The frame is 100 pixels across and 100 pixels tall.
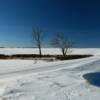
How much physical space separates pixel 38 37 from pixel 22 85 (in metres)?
43.6

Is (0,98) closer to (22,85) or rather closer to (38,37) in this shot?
(22,85)

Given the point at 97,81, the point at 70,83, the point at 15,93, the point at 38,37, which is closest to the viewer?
the point at 15,93

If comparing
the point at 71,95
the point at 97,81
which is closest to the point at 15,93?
the point at 71,95

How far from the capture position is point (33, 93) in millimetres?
6312

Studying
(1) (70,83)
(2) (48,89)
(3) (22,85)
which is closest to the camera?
(2) (48,89)

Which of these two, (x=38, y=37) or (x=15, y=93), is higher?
(x=38, y=37)

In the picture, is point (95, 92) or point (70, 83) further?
point (70, 83)

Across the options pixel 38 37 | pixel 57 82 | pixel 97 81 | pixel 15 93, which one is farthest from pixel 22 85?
pixel 38 37

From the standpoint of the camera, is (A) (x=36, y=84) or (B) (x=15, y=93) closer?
(B) (x=15, y=93)

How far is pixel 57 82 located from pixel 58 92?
5.04 ft

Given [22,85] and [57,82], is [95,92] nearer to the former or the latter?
[57,82]

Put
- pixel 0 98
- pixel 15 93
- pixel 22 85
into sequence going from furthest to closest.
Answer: pixel 22 85 < pixel 15 93 < pixel 0 98

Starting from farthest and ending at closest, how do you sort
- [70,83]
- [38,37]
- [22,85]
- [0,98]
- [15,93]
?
[38,37], [70,83], [22,85], [15,93], [0,98]

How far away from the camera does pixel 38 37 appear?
50.6 meters
